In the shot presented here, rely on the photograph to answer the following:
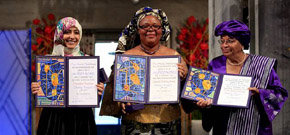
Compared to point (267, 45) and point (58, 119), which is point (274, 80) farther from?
point (58, 119)

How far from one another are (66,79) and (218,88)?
3.59ft

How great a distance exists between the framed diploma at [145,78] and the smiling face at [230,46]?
0.34 m

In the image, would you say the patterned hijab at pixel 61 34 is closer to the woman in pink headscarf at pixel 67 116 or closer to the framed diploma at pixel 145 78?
the woman in pink headscarf at pixel 67 116

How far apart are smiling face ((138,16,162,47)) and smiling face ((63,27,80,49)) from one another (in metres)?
0.54

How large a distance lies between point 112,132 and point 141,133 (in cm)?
435

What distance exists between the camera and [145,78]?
2449 millimetres

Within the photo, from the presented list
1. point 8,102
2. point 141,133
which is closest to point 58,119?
point 141,133

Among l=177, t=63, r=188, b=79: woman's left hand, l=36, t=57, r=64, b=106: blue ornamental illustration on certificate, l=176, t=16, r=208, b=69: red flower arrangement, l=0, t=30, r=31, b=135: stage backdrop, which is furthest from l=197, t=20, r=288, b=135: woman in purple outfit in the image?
l=0, t=30, r=31, b=135: stage backdrop

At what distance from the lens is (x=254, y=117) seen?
2.38m

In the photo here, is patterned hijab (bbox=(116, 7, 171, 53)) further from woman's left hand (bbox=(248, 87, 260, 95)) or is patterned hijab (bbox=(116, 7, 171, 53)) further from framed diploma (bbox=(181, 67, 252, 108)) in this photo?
woman's left hand (bbox=(248, 87, 260, 95))

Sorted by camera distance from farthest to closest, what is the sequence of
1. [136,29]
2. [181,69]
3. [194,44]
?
[194,44], [136,29], [181,69]

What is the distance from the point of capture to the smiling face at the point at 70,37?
2686 millimetres

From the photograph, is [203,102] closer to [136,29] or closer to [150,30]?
[150,30]

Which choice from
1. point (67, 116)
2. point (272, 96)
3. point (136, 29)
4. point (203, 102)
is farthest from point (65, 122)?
point (272, 96)
